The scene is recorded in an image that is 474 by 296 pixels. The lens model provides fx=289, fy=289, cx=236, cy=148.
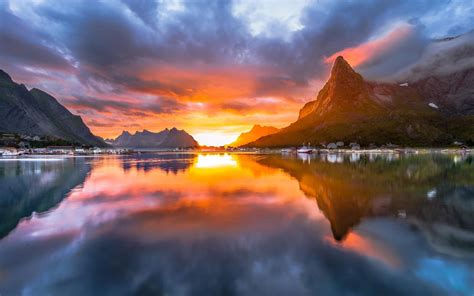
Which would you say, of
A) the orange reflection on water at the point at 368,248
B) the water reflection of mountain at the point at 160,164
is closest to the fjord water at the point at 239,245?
the orange reflection on water at the point at 368,248

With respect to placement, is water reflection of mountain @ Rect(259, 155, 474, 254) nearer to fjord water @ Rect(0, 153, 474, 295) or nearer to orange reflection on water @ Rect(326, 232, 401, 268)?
fjord water @ Rect(0, 153, 474, 295)

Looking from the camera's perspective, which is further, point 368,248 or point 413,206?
point 413,206

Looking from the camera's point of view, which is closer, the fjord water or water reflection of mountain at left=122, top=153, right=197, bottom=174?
the fjord water

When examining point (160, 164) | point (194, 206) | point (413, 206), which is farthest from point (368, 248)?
point (160, 164)

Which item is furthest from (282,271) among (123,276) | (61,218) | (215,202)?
(61,218)

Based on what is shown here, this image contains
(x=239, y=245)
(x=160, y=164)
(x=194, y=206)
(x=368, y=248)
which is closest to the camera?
(x=368, y=248)

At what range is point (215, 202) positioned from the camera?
2567 cm

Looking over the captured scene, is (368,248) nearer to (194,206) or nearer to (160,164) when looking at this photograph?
(194,206)

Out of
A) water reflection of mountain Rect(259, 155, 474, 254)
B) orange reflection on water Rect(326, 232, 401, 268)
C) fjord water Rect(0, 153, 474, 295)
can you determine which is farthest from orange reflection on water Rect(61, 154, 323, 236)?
orange reflection on water Rect(326, 232, 401, 268)

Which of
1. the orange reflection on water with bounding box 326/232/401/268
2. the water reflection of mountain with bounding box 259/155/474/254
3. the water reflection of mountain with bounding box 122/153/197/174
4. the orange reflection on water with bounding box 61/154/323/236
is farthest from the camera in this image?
the water reflection of mountain with bounding box 122/153/197/174

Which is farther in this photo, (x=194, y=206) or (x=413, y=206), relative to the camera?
(x=194, y=206)

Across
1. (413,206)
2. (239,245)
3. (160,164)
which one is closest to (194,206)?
(239,245)

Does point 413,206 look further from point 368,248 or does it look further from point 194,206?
point 194,206

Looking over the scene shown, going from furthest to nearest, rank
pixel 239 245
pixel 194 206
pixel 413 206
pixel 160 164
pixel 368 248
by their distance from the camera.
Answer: pixel 160 164 → pixel 194 206 → pixel 413 206 → pixel 239 245 → pixel 368 248
